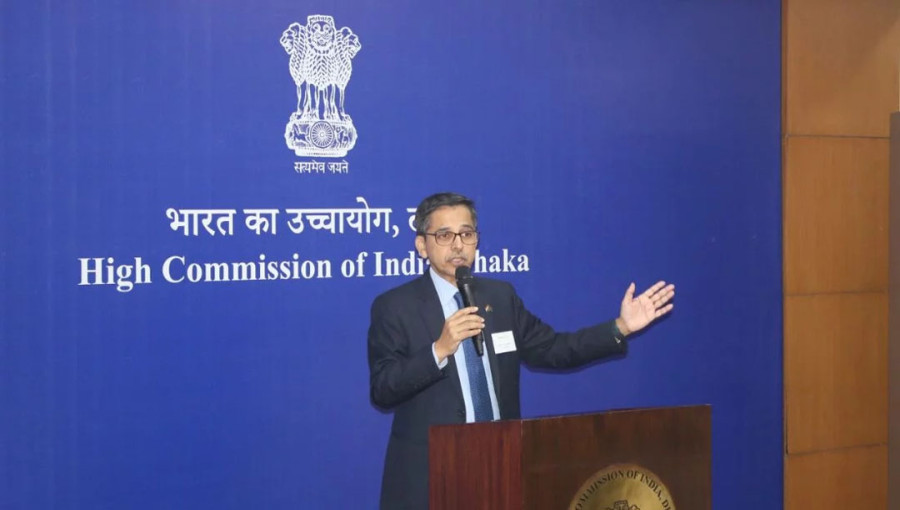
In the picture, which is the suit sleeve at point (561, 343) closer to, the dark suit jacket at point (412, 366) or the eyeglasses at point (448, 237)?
the dark suit jacket at point (412, 366)

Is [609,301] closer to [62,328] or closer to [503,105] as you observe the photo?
[503,105]

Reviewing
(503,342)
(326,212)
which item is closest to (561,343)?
(503,342)

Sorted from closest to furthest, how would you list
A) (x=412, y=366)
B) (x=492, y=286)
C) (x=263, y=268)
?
(x=412, y=366) → (x=492, y=286) → (x=263, y=268)

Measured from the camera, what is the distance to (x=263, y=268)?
3.52 metres

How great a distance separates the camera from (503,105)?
3.88m

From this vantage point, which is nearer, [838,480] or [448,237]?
[448,237]

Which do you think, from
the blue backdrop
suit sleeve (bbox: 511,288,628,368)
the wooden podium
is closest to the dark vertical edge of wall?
the blue backdrop

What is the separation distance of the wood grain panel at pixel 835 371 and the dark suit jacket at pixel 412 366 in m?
2.03

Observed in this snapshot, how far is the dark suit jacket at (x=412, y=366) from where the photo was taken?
8.42 feet

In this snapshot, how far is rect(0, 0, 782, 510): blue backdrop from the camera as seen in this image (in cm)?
322

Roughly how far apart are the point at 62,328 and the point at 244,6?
4.48 feet

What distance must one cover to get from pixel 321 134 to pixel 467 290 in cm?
134

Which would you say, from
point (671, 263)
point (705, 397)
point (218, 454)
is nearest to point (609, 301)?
point (671, 263)

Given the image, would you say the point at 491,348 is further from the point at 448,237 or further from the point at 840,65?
the point at 840,65
